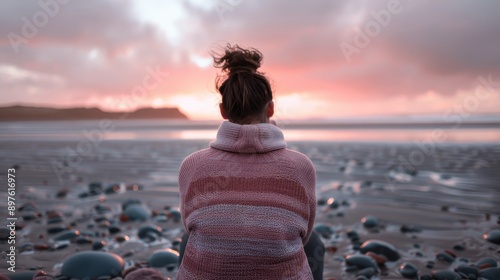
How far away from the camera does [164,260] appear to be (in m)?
3.96

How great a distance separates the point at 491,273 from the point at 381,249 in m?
1.03

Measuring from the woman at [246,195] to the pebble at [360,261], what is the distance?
1828 mm

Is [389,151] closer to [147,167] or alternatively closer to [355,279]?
[147,167]

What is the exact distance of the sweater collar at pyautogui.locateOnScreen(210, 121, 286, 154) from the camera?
2.15 metres

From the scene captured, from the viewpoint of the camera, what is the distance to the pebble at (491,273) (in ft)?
11.7

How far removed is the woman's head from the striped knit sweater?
0.34ft

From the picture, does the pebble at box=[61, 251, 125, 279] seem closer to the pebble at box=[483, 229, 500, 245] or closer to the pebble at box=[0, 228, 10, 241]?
the pebble at box=[0, 228, 10, 241]

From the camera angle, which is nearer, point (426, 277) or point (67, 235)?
point (426, 277)

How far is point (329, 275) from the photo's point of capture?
3764mm

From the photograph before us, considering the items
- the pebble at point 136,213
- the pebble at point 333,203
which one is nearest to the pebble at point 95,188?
the pebble at point 136,213

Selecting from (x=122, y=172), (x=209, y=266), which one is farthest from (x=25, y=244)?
(x=122, y=172)

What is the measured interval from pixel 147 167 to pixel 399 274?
865 cm

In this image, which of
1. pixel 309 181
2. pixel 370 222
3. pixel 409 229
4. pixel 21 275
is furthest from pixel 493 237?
pixel 21 275

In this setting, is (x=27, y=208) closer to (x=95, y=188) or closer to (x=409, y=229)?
(x=95, y=188)
